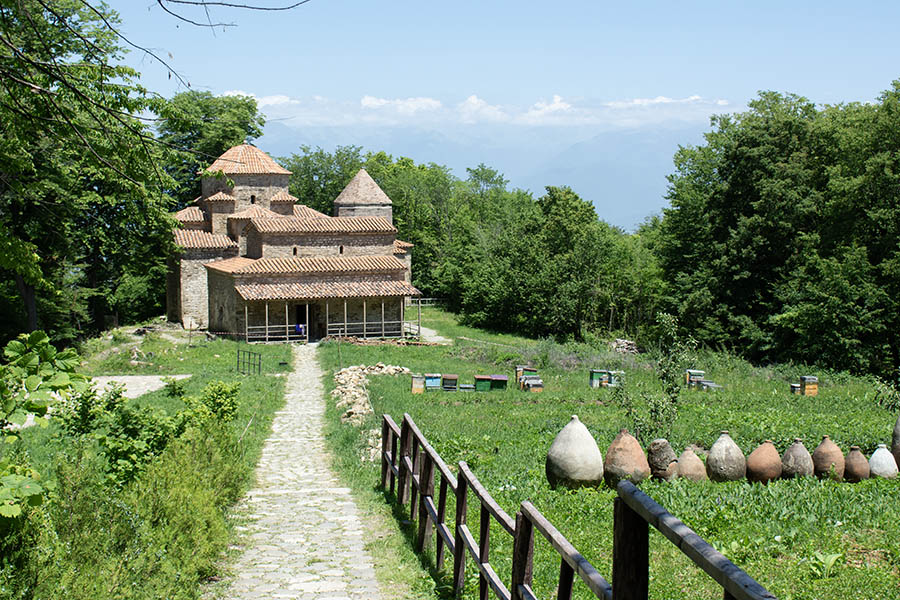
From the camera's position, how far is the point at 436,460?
269 inches

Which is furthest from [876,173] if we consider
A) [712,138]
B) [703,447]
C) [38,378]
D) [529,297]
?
[38,378]

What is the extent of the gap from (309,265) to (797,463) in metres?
26.0

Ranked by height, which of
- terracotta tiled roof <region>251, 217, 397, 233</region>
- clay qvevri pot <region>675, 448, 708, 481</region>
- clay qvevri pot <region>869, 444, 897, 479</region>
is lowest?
clay qvevri pot <region>869, 444, 897, 479</region>

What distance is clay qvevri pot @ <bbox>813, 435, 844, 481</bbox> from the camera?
10664mm

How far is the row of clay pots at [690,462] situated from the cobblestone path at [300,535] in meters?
2.70

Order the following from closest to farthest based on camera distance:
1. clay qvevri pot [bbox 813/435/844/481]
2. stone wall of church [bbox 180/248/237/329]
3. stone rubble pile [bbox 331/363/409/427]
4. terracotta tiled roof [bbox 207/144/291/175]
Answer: clay qvevri pot [bbox 813/435/844/481] < stone rubble pile [bbox 331/363/409/427] < stone wall of church [bbox 180/248/237/329] < terracotta tiled roof [bbox 207/144/291/175]

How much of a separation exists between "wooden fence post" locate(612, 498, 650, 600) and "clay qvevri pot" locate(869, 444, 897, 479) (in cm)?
963

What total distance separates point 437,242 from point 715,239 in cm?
2611

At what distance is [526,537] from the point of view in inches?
190

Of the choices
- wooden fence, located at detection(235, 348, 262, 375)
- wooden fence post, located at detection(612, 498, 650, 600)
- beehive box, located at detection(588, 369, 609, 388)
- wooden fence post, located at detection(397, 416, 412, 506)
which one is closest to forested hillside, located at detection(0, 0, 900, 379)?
wooden fence, located at detection(235, 348, 262, 375)

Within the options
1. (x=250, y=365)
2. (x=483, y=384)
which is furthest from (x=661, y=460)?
(x=250, y=365)

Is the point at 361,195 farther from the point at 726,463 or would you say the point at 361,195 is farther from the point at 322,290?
the point at 726,463

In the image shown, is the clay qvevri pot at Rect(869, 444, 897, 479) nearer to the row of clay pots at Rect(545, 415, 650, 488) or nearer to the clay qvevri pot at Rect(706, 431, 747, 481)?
the clay qvevri pot at Rect(706, 431, 747, 481)

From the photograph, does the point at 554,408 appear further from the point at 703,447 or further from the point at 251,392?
the point at 251,392
